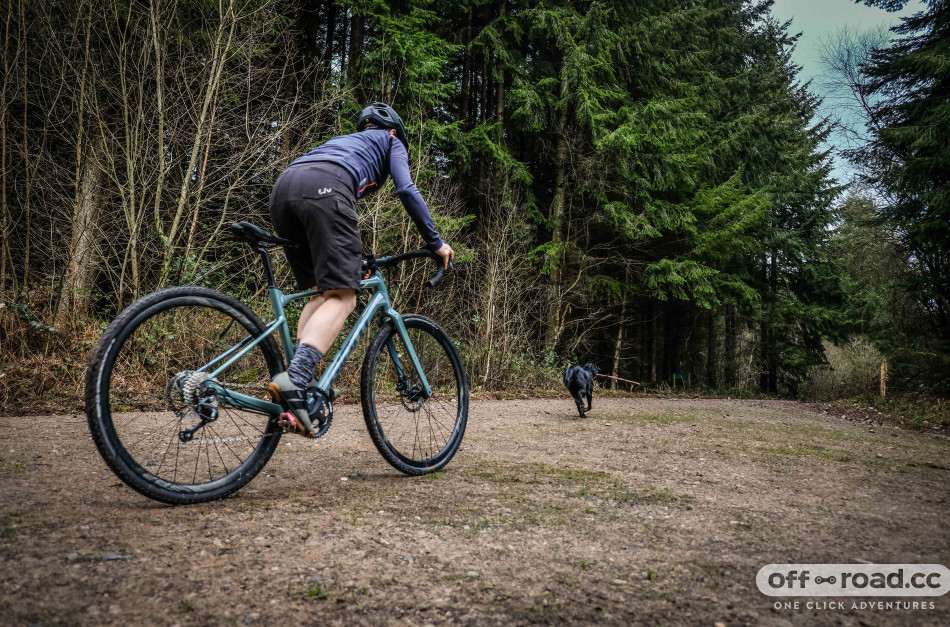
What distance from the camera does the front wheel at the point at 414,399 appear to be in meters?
2.80

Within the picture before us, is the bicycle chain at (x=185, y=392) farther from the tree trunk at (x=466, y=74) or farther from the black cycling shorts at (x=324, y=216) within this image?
the tree trunk at (x=466, y=74)

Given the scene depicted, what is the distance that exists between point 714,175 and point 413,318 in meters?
18.0

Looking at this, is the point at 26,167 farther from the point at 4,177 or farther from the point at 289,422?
the point at 289,422

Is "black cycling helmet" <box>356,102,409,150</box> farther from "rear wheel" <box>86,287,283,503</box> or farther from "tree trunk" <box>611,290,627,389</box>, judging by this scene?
"tree trunk" <box>611,290,627,389</box>

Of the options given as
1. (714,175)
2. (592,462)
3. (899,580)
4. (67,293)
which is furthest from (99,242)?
(714,175)

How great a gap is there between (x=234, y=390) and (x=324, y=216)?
860 mm

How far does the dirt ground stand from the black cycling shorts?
3.32 ft

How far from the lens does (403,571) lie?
160cm

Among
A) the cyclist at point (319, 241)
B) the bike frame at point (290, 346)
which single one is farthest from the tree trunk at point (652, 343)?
the cyclist at point (319, 241)

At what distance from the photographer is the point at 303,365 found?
2314mm

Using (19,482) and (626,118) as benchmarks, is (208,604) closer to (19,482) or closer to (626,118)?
(19,482)

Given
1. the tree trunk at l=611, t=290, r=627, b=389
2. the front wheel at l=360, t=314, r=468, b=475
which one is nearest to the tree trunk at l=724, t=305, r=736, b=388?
the tree trunk at l=611, t=290, r=627, b=389

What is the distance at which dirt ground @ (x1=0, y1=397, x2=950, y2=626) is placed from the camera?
1372mm

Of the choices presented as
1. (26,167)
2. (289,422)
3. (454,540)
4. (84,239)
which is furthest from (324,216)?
(26,167)
